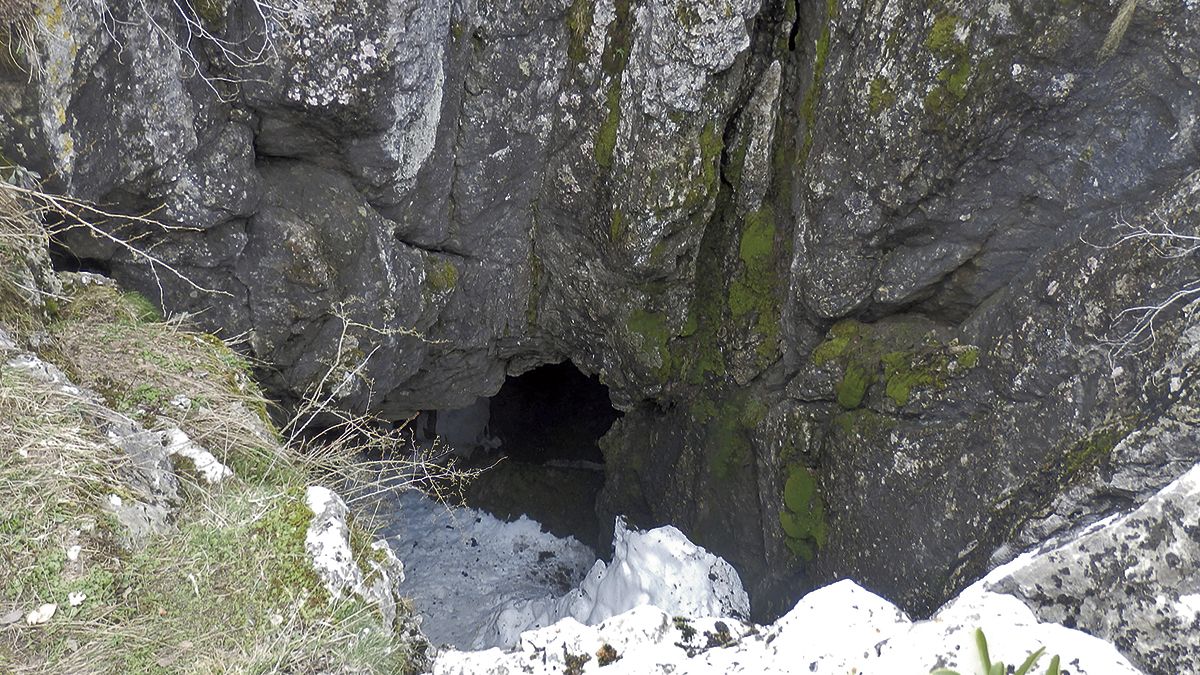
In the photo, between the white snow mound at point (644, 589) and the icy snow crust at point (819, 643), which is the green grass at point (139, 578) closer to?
the icy snow crust at point (819, 643)

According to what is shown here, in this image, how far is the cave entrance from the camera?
7832 millimetres

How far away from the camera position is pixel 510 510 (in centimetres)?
778

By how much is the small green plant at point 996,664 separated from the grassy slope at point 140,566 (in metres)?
1.57

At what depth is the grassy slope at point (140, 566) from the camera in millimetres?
1970

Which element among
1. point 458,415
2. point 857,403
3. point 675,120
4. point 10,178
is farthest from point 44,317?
point 458,415

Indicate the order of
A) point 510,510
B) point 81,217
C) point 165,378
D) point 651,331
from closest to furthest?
point 165,378
point 81,217
point 651,331
point 510,510

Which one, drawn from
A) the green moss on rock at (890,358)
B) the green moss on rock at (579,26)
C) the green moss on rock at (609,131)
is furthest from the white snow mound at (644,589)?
the green moss on rock at (579,26)

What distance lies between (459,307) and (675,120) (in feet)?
7.03

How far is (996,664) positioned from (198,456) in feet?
8.09

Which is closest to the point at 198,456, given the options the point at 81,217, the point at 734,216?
the point at 81,217

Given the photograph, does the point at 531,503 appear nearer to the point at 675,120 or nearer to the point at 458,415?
the point at 458,415

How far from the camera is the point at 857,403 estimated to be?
446 centimetres

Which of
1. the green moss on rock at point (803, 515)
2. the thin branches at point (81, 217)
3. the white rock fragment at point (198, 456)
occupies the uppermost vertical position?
the thin branches at point (81, 217)

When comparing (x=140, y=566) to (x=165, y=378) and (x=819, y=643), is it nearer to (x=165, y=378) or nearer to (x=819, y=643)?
(x=165, y=378)
